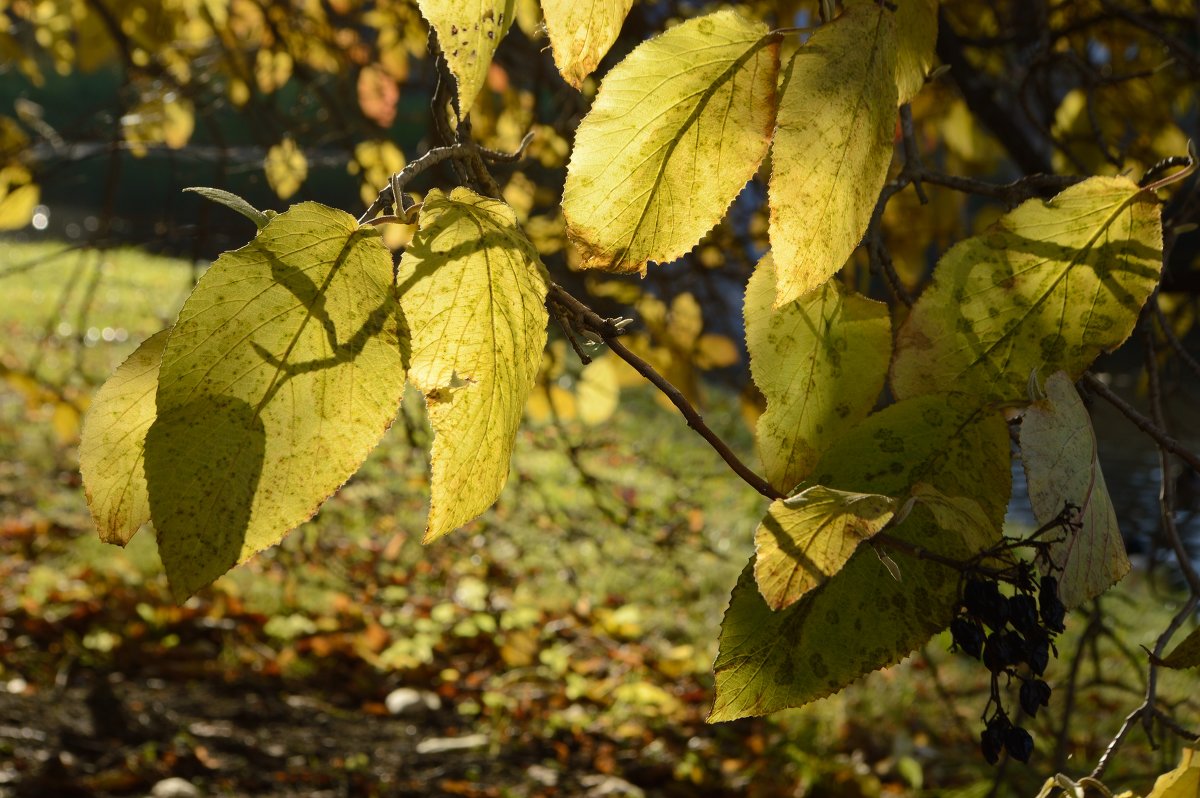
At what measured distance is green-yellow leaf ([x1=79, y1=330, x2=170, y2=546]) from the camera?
A: 1.31 ft

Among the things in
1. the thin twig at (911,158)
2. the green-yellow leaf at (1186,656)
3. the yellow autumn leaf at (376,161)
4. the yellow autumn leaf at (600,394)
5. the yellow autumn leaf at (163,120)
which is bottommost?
the green-yellow leaf at (1186,656)

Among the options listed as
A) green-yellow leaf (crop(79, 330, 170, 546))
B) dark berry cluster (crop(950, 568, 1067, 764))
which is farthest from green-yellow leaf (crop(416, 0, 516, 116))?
dark berry cluster (crop(950, 568, 1067, 764))

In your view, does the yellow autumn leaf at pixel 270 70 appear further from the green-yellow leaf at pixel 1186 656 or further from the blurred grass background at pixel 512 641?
the green-yellow leaf at pixel 1186 656

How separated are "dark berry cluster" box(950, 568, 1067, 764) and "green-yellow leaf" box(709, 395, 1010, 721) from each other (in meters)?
0.02

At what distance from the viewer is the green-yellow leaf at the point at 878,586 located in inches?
15.5

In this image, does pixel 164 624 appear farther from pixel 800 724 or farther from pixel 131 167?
pixel 131 167

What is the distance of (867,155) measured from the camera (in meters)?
0.38

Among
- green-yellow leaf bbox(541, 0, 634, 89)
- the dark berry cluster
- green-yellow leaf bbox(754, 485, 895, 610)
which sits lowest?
the dark berry cluster

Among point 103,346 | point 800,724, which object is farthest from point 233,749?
point 103,346

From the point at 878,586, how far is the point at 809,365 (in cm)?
10

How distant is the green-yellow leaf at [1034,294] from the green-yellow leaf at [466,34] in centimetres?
19

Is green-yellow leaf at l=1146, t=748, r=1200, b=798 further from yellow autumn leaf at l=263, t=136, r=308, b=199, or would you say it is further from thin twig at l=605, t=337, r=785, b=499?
yellow autumn leaf at l=263, t=136, r=308, b=199

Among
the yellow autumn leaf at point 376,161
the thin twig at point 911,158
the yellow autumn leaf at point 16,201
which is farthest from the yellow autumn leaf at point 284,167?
the thin twig at point 911,158

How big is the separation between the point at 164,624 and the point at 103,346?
3662 millimetres
